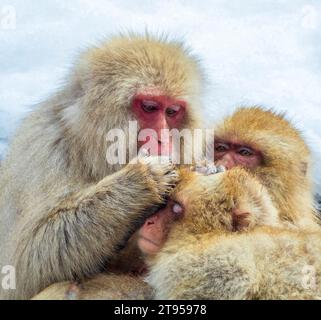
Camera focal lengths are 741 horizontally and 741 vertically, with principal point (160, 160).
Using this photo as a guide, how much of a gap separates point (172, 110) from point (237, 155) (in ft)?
2.53

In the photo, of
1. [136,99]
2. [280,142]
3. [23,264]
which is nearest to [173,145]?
[136,99]

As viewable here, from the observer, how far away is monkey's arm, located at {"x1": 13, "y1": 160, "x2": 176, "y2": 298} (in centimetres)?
529

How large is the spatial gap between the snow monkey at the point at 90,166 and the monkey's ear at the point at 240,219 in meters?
0.61

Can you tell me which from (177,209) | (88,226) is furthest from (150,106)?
(177,209)

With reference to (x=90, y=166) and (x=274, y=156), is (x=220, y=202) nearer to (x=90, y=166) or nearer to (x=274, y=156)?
(x=90, y=166)

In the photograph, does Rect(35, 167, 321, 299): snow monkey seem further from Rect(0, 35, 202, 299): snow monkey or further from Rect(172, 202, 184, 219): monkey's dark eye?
Rect(0, 35, 202, 299): snow monkey

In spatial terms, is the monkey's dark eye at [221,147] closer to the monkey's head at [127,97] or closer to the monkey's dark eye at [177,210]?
the monkey's head at [127,97]

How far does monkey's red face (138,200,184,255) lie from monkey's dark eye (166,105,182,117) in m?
1.38

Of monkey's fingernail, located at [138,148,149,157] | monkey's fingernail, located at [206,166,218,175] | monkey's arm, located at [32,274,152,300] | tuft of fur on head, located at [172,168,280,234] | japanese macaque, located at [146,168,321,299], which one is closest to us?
japanese macaque, located at [146,168,321,299]

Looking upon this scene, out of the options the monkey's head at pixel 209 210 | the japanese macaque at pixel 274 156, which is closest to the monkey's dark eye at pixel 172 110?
the japanese macaque at pixel 274 156

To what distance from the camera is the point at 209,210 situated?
4609 millimetres

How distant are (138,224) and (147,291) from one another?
719 millimetres

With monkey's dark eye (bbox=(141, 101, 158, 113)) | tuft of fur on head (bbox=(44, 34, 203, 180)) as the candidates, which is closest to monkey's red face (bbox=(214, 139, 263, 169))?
tuft of fur on head (bbox=(44, 34, 203, 180))

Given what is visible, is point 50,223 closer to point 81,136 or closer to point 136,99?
point 81,136
